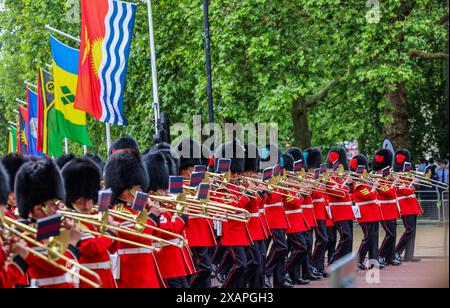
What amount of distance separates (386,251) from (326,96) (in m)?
9.37

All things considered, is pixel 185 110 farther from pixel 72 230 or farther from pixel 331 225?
pixel 72 230

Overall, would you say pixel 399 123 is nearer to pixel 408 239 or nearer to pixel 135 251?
pixel 408 239

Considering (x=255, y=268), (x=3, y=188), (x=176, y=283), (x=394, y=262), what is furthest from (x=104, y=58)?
(x=3, y=188)

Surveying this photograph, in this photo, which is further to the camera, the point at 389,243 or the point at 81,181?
the point at 389,243

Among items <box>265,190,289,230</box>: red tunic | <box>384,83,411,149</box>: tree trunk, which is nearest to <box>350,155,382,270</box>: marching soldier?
<box>265,190,289,230</box>: red tunic

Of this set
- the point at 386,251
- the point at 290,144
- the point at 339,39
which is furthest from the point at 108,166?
the point at 290,144

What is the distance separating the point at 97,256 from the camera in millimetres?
7180

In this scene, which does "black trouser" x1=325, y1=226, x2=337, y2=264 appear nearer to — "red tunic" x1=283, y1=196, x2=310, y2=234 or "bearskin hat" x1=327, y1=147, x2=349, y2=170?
"bearskin hat" x1=327, y1=147, x2=349, y2=170

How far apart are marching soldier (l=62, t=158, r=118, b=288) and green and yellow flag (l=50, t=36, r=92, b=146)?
951cm

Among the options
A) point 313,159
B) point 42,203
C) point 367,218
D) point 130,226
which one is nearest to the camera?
point 42,203

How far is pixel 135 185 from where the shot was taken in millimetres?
8414

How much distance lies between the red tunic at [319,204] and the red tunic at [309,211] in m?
0.23

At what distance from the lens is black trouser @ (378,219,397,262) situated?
14.8 m

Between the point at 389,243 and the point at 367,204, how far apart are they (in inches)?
36.8
